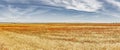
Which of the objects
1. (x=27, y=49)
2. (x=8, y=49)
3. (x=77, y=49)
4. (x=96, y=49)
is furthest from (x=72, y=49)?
(x=8, y=49)

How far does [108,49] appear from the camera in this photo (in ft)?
59.1

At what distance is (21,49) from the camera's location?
17984 millimetres

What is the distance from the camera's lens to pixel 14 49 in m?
18.1

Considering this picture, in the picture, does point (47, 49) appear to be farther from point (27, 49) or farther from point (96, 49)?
point (96, 49)

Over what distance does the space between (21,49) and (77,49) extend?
385cm

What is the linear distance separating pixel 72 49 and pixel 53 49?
1307 mm

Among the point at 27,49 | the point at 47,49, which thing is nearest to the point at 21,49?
the point at 27,49

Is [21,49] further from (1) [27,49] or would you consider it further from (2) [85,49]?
(2) [85,49]

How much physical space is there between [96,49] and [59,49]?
253 centimetres

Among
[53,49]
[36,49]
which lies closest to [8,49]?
[36,49]

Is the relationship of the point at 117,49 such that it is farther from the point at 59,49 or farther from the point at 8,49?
the point at 8,49

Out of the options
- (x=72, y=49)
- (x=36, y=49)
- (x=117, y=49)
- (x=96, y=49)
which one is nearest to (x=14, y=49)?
(x=36, y=49)

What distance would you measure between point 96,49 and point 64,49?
2180 millimetres

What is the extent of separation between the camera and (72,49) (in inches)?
714
